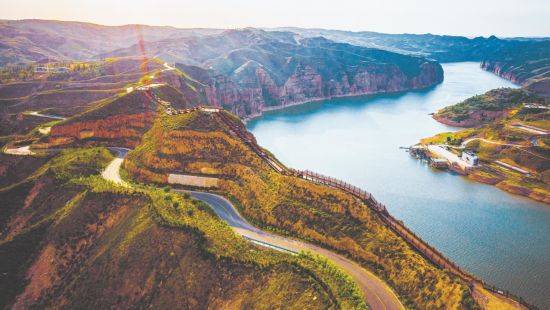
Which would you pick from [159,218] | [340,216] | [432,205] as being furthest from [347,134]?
[159,218]

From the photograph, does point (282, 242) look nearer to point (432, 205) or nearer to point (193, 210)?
point (193, 210)

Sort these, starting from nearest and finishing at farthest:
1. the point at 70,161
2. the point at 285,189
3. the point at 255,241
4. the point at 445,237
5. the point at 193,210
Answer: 1. the point at 255,241
2. the point at 193,210
3. the point at 285,189
4. the point at 445,237
5. the point at 70,161

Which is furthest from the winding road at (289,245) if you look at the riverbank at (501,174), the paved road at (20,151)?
the riverbank at (501,174)

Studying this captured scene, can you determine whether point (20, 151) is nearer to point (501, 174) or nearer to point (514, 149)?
point (501, 174)

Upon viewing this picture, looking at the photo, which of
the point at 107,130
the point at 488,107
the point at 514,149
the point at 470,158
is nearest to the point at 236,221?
the point at 107,130

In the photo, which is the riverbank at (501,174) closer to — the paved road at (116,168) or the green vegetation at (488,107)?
the green vegetation at (488,107)

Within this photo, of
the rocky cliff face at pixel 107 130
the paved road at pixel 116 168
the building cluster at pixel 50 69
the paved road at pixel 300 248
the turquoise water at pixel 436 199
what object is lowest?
the turquoise water at pixel 436 199
